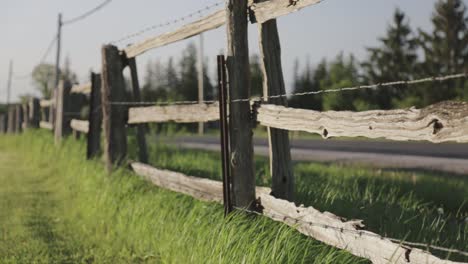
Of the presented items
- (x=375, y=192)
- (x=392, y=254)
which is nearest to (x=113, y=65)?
(x=375, y=192)

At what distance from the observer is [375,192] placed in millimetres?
6457

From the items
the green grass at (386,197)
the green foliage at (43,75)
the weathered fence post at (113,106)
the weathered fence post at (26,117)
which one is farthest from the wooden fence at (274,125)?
the green foliage at (43,75)

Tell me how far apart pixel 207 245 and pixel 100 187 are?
3.02 meters

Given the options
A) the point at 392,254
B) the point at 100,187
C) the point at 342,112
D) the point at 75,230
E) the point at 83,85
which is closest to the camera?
the point at 392,254

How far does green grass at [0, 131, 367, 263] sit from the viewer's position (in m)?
3.50

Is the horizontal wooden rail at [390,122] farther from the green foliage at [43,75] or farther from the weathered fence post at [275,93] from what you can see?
the green foliage at [43,75]

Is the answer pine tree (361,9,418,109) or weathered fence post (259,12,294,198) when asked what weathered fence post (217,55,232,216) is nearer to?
weathered fence post (259,12,294,198)

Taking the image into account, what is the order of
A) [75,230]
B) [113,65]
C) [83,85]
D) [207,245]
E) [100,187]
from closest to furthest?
[207,245] → [75,230] → [100,187] → [113,65] → [83,85]

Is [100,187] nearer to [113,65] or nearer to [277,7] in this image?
[113,65]

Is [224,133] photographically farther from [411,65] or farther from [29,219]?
[411,65]

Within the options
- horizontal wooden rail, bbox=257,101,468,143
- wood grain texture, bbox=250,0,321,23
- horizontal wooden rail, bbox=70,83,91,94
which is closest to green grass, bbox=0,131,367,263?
horizontal wooden rail, bbox=257,101,468,143

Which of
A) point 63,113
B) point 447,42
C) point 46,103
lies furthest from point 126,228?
point 447,42

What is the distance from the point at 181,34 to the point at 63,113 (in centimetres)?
692

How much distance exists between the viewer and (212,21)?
182 inches
